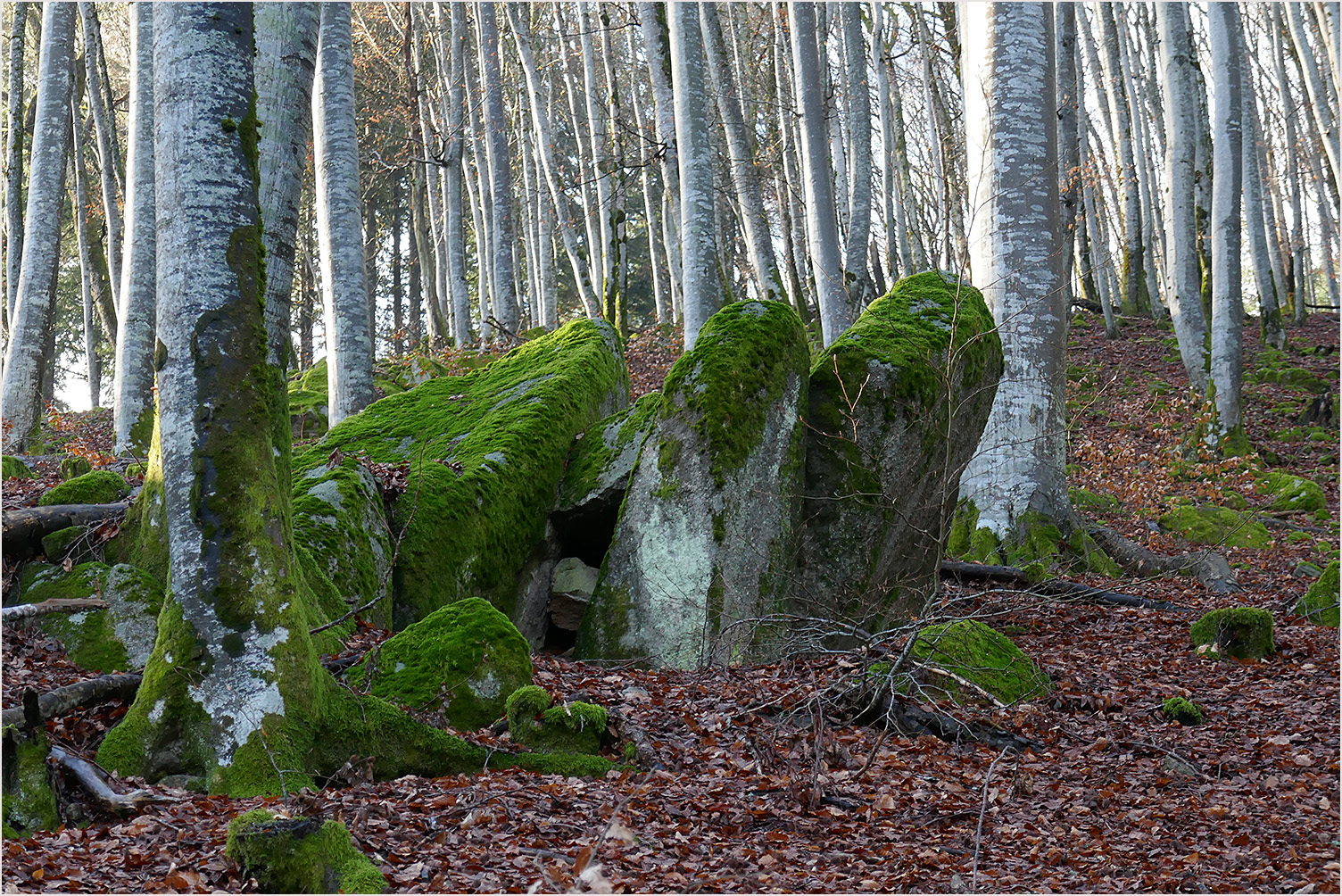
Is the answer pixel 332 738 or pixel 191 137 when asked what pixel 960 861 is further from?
pixel 191 137

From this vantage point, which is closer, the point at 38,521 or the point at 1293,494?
the point at 38,521

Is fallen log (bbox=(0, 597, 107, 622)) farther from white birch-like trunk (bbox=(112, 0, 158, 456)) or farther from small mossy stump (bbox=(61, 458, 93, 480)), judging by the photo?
small mossy stump (bbox=(61, 458, 93, 480))

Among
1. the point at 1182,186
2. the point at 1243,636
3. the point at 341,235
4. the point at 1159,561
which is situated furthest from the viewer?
the point at 1182,186

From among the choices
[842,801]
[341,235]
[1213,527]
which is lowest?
[842,801]

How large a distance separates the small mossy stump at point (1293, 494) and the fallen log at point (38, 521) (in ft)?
44.3

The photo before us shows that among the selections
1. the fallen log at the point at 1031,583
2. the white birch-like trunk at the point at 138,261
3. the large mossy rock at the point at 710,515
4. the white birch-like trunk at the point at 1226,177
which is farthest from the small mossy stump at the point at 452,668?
the white birch-like trunk at the point at 1226,177

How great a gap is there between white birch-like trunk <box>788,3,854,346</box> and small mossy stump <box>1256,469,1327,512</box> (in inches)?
259

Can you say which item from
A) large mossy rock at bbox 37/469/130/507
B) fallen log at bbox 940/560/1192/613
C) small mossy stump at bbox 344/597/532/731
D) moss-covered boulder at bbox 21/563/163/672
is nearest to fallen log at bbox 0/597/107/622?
moss-covered boulder at bbox 21/563/163/672

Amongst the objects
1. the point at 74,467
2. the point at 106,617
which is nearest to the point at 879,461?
the point at 106,617

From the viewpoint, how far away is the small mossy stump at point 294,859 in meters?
2.79

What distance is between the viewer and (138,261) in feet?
25.3

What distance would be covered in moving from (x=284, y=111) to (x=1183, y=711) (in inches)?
234

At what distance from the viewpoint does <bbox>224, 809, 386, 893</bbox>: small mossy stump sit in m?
2.79

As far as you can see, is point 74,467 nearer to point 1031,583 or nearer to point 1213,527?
point 1031,583
